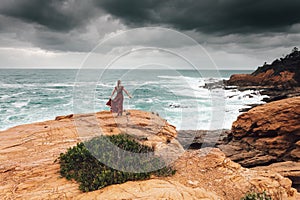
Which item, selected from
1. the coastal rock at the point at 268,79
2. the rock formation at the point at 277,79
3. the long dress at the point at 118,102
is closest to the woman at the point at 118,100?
the long dress at the point at 118,102

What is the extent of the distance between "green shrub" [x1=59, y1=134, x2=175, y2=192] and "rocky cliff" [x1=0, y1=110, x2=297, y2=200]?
215 millimetres

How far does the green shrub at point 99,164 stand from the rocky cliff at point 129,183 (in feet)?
0.71

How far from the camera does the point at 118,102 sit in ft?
38.0

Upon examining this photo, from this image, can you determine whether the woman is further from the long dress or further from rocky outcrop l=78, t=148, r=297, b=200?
rocky outcrop l=78, t=148, r=297, b=200

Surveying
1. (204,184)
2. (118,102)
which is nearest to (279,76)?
(118,102)

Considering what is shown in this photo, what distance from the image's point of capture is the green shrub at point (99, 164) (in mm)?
5613

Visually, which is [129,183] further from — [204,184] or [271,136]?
[271,136]

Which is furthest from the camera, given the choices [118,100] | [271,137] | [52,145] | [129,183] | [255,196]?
[271,137]

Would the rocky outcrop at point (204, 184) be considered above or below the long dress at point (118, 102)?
below

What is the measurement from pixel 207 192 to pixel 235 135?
10.4 meters

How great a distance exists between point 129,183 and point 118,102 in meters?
6.48

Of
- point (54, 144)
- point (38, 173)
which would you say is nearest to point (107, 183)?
point (38, 173)

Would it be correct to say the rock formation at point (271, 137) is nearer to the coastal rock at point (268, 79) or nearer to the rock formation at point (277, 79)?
the rock formation at point (277, 79)

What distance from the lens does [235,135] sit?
15.0 meters
